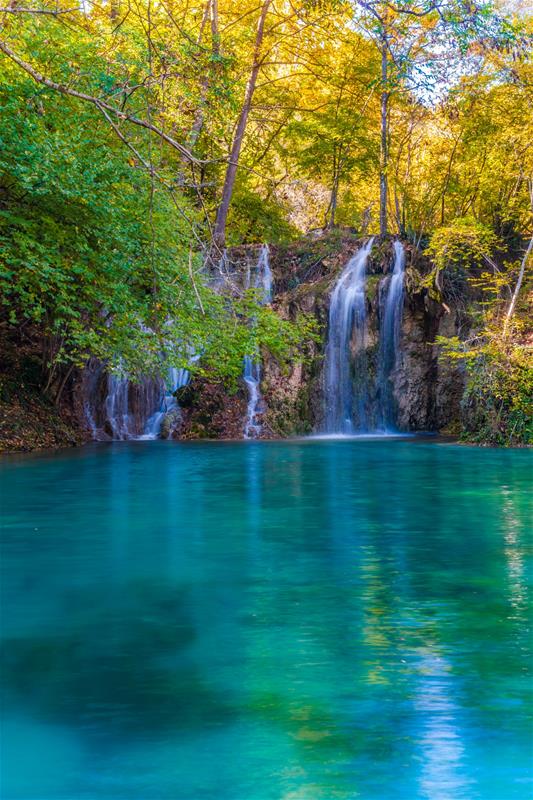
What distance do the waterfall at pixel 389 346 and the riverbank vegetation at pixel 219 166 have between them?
1304mm

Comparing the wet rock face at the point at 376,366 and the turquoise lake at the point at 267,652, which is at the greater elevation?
the wet rock face at the point at 376,366

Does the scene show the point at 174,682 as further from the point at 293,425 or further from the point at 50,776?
the point at 293,425

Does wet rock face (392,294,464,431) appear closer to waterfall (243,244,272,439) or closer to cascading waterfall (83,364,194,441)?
waterfall (243,244,272,439)

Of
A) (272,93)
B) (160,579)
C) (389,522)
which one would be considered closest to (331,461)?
(389,522)

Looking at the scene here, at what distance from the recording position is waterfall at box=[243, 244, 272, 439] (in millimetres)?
26094

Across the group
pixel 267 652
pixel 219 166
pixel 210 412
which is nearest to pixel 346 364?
pixel 210 412

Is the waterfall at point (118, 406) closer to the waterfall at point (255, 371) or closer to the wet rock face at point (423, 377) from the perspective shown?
the waterfall at point (255, 371)

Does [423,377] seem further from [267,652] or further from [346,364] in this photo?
[267,652]

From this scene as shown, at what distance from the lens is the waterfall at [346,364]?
26.9 metres

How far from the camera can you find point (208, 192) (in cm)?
3147

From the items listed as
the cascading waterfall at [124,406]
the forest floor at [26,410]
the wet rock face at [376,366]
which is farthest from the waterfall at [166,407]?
the wet rock face at [376,366]

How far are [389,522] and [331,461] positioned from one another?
302 inches

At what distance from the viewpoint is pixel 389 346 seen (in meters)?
27.3

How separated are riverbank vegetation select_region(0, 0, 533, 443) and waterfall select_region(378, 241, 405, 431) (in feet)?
4.28
